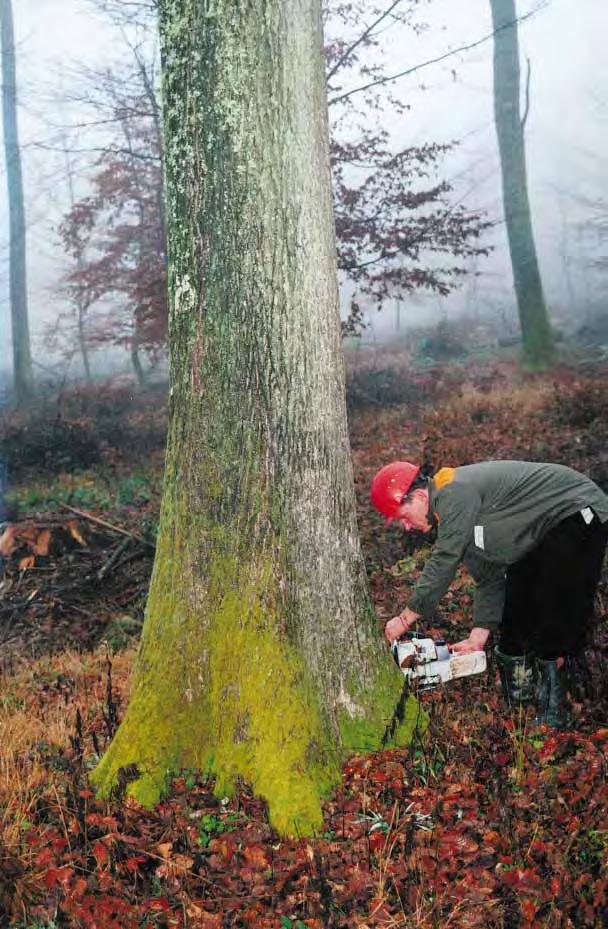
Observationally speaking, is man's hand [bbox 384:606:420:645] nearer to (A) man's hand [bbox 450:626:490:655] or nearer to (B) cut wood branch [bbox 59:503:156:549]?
(A) man's hand [bbox 450:626:490:655]

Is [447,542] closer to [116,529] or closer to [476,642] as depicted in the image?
[476,642]

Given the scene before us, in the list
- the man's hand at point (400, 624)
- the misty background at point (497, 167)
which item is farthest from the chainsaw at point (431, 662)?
the misty background at point (497, 167)

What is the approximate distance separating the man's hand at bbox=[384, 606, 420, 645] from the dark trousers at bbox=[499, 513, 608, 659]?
2.05 ft

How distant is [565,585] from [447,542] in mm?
646

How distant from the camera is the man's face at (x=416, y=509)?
3688 mm

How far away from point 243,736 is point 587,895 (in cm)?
141

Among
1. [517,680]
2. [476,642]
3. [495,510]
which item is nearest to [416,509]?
[495,510]

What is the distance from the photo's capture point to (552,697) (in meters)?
3.62

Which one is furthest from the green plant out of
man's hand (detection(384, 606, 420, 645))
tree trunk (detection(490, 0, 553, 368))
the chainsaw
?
tree trunk (detection(490, 0, 553, 368))

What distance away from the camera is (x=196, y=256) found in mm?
3031

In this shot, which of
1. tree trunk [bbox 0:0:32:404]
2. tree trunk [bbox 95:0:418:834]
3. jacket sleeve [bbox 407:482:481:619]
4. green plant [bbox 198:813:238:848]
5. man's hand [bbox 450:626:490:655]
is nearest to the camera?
green plant [bbox 198:813:238:848]

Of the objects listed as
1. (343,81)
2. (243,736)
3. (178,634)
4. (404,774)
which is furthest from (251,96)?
(343,81)

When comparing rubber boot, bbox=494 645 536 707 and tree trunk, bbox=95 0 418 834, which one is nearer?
tree trunk, bbox=95 0 418 834

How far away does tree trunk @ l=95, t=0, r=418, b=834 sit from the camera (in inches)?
116
